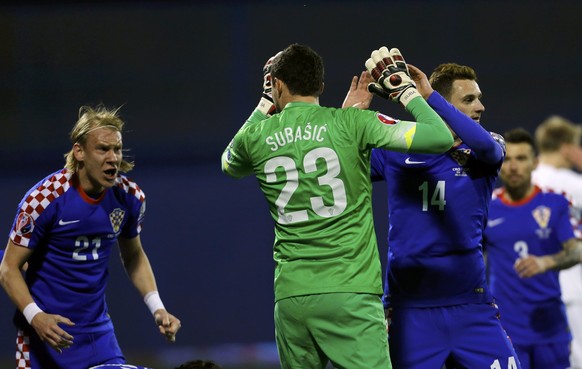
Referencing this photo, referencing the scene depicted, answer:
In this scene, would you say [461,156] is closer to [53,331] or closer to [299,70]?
[299,70]

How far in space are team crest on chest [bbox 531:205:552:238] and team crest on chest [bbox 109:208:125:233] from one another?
3.04m

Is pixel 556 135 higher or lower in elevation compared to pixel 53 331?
higher

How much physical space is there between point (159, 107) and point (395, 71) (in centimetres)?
685

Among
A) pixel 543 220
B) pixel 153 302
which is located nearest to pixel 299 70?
pixel 153 302

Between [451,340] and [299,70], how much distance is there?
1528mm

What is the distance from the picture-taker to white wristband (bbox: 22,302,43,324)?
523cm

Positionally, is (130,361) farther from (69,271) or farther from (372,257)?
(372,257)

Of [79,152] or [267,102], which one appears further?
[79,152]

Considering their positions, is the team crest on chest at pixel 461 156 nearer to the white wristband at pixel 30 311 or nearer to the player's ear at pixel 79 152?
the player's ear at pixel 79 152

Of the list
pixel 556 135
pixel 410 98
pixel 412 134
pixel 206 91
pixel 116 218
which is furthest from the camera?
pixel 206 91

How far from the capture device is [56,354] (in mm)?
5473

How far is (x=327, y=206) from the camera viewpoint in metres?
4.43

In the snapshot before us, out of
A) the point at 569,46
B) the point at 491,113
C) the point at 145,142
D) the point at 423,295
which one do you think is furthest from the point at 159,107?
the point at 423,295

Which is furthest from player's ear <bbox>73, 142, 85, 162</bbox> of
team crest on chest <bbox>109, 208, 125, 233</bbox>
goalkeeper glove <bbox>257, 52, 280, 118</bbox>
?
goalkeeper glove <bbox>257, 52, 280, 118</bbox>
